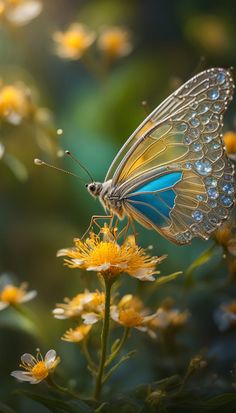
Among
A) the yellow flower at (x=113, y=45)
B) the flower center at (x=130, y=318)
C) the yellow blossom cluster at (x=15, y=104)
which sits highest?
the yellow blossom cluster at (x=15, y=104)

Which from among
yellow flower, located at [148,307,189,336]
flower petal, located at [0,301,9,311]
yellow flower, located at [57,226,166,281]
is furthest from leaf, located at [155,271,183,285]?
flower petal, located at [0,301,9,311]

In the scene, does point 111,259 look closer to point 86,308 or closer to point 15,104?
point 86,308

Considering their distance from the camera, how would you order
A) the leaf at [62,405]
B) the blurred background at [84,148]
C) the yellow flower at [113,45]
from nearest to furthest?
the leaf at [62,405] → the blurred background at [84,148] → the yellow flower at [113,45]

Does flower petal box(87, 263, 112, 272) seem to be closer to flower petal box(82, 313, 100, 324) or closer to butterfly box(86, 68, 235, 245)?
flower petal box(82, 313, 100, 324)

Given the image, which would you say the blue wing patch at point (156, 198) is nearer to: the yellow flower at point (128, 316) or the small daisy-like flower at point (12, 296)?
the yellow flower at point (128, 316)

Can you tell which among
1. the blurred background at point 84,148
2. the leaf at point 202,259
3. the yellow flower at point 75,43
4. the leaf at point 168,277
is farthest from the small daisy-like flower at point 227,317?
the yellow flower at point 75,43

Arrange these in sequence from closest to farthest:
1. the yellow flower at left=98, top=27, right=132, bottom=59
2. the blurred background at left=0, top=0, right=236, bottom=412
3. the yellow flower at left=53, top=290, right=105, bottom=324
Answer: the yellow flower at left=53, top=290, right=105, bottom=324 < the blurred background at left=0, top=0, right=236, bottom=412 < the yellow flower at left=98, top=27, right=132, bottom=59
